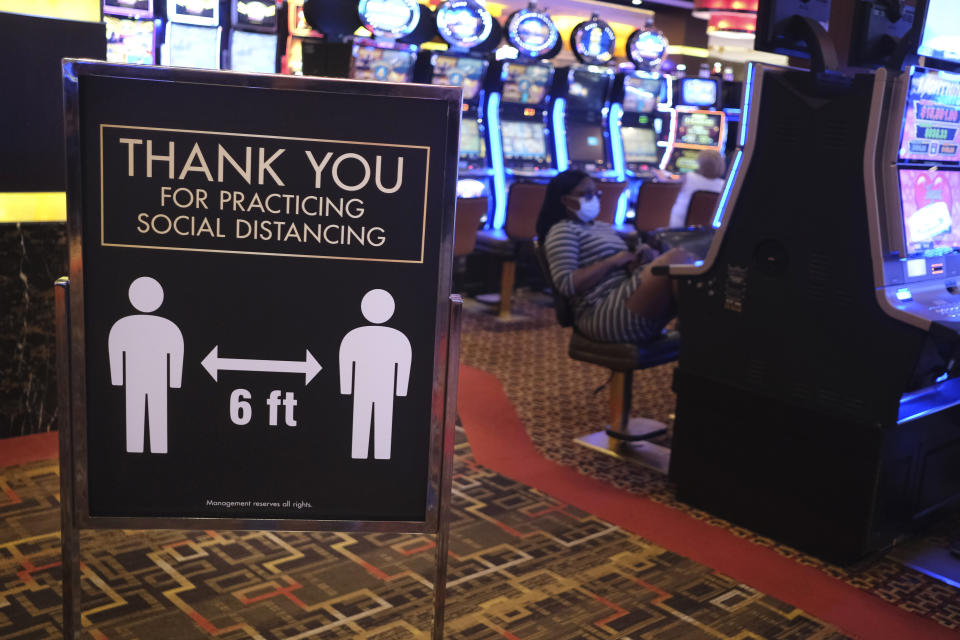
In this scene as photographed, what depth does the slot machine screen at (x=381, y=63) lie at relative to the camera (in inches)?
263

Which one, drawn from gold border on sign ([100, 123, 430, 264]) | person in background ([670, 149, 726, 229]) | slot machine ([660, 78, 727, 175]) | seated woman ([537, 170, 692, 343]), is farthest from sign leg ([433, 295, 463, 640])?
slot machine ([660, 78, 727, 175])

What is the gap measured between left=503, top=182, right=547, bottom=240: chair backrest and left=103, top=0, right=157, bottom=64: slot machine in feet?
8.91

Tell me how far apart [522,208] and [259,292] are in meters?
4.79

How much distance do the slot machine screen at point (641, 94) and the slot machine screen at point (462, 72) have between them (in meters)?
1.68

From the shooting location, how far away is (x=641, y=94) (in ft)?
28.0

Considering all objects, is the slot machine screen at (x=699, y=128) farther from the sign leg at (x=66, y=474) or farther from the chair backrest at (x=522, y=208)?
the sign leg at (x=66, y=474)

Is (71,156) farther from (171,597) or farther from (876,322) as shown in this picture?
(876,322)

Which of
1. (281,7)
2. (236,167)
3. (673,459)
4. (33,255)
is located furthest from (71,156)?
(281,7)

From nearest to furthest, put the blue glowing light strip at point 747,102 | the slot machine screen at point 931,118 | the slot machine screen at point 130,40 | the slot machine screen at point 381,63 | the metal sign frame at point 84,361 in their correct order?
the metal sign frame at point 84,361
the slot machine screen at point 931,118
the blue glowing light strip at point 747,102
the slot machine screen at point 130,40
the slot machine screen at point 381,63

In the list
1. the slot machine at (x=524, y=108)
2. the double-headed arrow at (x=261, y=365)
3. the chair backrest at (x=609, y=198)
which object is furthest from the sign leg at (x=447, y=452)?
the slot machine at (x=524, y=108)

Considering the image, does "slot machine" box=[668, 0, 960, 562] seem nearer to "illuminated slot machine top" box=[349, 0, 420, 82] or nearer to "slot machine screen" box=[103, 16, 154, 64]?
"illuminated slot machine top" box=[349, 0, 420, 82]

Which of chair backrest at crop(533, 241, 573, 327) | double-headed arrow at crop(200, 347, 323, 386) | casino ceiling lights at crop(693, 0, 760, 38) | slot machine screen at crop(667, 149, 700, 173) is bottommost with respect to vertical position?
chair backrest at crop(533, 241, 573, 327)

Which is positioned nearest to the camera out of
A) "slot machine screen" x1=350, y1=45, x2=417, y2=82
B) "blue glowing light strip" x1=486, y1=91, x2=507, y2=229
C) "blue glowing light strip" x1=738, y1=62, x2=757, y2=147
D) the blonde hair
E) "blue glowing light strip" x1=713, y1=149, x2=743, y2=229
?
"blue glowing light strip" x1=738, y1=62, x2=757, y2=147

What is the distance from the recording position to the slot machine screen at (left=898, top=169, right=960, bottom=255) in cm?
288
